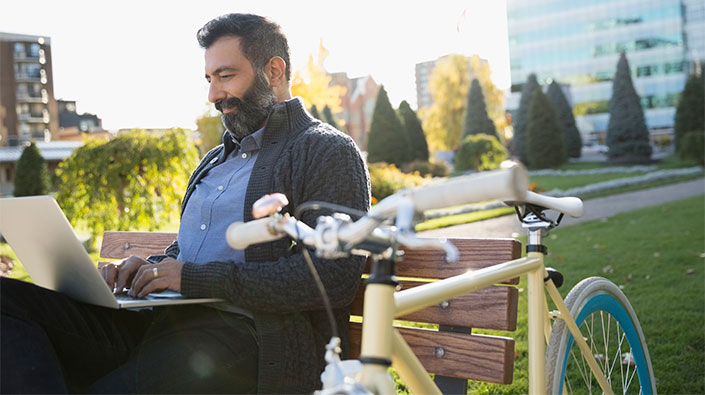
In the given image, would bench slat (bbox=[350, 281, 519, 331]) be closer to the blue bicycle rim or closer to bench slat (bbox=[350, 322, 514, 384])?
bench slat (bbox=[350, 322, 514, 384])

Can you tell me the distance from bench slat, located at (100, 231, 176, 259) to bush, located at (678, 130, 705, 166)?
24338 millimetres

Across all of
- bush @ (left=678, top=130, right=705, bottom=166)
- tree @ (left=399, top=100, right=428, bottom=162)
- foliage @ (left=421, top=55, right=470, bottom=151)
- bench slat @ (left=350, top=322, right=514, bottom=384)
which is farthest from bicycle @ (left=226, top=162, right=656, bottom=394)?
foliage @ (left=421, top=55, right=470, bottom=151)

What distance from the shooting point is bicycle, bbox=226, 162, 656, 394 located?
1.25 meters

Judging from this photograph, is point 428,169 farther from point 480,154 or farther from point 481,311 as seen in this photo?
point 481,311

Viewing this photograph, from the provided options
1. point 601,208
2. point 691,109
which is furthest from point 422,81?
point 601,208

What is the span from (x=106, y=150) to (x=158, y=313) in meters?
7.78

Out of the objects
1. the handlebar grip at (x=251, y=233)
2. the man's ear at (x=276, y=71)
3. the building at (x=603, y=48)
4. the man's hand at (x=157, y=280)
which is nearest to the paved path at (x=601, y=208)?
the man's ear at (x=276, y=71)

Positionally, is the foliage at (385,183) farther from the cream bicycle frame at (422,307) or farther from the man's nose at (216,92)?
the cream bicycle frame at (422,307)

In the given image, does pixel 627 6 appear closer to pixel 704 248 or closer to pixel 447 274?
pixel 704 248

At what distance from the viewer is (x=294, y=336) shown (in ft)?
6.97

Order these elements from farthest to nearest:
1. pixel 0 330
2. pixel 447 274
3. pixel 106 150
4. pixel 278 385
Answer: pixel 106 150, pixel 447 274, pixel 278 385, pixel 0 330

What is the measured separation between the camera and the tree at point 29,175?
2338cm

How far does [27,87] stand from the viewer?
215 feet

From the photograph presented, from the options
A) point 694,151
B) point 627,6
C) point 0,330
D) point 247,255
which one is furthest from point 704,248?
point 627,6
